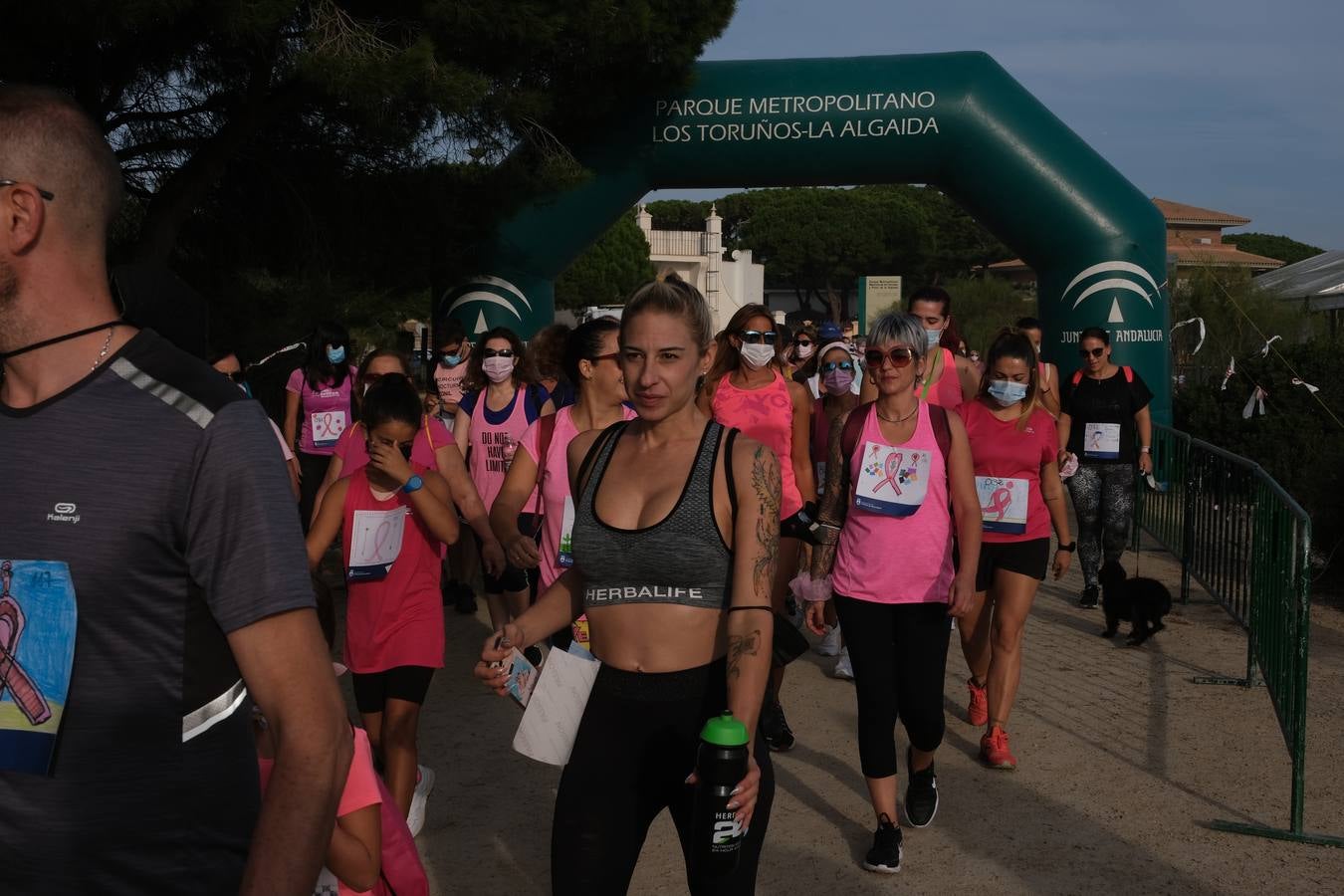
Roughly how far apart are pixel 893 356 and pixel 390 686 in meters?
2.19

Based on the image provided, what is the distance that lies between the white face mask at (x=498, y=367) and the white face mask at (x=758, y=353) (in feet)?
6.18

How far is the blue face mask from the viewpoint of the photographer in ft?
20.6

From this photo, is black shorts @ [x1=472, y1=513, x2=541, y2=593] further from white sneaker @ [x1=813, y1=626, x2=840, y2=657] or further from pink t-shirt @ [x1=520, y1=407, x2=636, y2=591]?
white sneaker @ [x1=813, y1=626, x2=840, y2=657]

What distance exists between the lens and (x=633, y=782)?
3.02 metres

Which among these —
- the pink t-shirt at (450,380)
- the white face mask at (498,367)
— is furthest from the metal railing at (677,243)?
the white face mask at (498,367)

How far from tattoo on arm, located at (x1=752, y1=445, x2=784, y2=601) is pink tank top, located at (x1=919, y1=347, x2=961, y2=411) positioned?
3706 mm

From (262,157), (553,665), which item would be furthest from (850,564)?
(262,157)

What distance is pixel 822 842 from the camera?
512cm

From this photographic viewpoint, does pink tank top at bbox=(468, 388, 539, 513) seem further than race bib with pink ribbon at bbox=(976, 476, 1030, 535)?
Yes

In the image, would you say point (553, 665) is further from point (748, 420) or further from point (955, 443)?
point (748, 420)

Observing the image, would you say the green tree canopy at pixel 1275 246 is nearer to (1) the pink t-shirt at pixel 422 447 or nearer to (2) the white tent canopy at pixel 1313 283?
(2) the white tent canopy at pixel 1313 283

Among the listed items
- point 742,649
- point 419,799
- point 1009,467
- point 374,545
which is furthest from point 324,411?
point 742,649

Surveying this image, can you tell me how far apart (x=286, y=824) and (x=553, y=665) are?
155cm

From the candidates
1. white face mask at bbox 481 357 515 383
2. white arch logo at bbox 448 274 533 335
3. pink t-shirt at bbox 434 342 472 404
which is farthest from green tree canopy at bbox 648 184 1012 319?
white face mask at bbox 481 357 515 383
